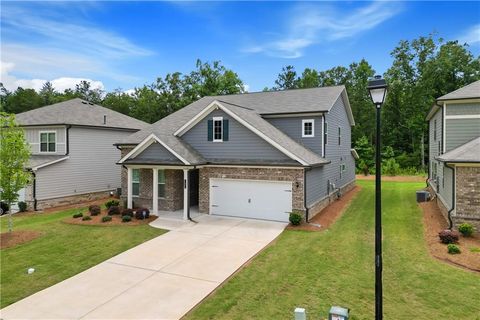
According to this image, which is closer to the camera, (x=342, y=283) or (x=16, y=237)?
(x=342, y=283)

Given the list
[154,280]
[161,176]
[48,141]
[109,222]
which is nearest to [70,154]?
[48,141]

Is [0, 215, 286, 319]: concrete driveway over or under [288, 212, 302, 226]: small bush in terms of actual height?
under

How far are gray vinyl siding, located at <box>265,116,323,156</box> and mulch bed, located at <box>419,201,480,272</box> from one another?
6.74 meters

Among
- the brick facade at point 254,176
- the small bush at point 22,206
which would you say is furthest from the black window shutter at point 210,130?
the small bush at point 22,206

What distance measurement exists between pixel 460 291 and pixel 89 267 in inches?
408

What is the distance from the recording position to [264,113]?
20094mm

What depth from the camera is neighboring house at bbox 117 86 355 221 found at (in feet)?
50.0

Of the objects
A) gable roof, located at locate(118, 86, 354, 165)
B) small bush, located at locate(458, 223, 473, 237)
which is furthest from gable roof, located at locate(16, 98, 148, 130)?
small bush, located at locate(458, 223, 473, 237)

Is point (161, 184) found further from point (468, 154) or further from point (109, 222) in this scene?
point (468, 154)

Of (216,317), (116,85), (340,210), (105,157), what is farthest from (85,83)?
(216,317)

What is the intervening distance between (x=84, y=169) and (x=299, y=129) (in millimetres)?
15099

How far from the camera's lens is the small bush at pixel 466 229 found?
11953 mm

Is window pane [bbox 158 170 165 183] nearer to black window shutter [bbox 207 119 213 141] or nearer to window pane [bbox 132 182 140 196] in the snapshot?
window pane [bbox 132 182 140 196]

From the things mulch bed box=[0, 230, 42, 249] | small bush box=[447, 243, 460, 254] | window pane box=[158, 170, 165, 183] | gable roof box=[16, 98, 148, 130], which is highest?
gable roof box=[16, 98, 148, 130]
